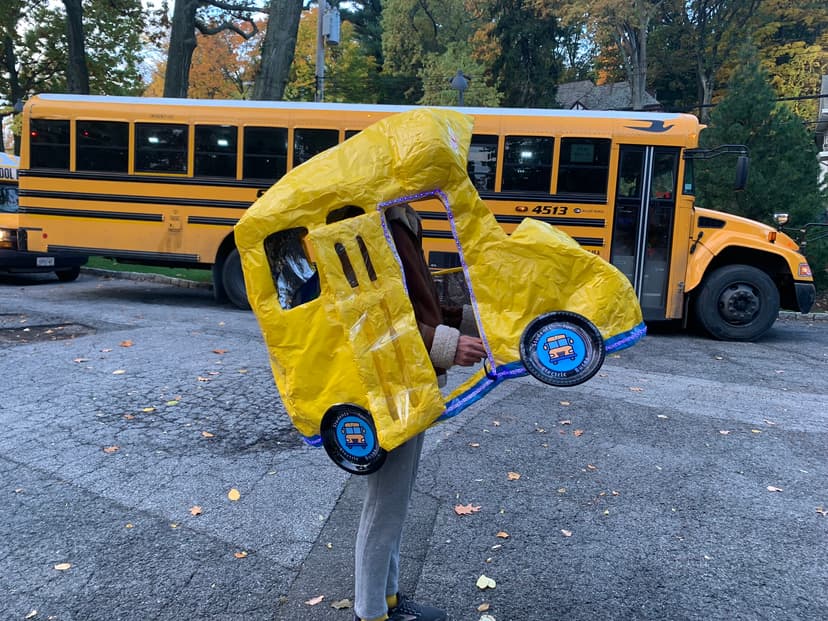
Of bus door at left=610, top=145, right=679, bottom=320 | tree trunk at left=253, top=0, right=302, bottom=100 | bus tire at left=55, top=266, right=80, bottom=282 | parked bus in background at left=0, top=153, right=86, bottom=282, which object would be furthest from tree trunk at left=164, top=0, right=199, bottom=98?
bus door at left=610, top=145, right=679, bottom=320

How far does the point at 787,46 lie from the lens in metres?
33.9

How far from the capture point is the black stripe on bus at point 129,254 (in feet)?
32.7

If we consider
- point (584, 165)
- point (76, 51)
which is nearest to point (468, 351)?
point (584, 165)

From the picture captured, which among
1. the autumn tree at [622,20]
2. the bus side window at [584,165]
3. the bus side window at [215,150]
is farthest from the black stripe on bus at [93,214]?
the autumn tree at [622,20]

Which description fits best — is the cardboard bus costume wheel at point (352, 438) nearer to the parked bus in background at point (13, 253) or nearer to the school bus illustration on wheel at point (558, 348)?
the school bus illustration on wheel at point (558, 348)

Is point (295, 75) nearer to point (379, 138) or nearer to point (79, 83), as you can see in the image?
→ point (79, 83)

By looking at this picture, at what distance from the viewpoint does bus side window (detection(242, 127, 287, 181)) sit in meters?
9.65

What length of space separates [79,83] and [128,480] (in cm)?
1823

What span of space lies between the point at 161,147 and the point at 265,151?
1630mm

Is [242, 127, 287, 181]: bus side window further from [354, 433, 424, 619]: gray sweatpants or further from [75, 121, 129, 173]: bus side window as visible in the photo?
[354, 433, 424, 619]: gray sweatpants

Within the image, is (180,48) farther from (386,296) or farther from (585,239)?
(386,296)

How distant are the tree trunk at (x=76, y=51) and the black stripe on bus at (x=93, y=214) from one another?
1005 cm

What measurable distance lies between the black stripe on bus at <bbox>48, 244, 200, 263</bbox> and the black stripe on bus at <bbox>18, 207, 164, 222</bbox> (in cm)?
50

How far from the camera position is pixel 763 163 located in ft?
41.1
